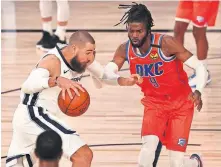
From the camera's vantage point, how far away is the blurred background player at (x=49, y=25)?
413 inches

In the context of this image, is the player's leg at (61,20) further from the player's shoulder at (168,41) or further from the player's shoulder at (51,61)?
the player's shoulder at (51,61)

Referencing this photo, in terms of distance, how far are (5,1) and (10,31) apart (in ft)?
6.14

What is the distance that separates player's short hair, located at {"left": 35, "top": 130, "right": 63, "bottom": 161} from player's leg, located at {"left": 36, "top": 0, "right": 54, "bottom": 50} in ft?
22.2

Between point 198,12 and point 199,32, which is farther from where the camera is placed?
point 199,32

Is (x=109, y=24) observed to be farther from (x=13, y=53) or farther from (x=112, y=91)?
(x=112, y=91)

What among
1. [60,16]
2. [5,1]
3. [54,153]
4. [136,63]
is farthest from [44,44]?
[54,153]

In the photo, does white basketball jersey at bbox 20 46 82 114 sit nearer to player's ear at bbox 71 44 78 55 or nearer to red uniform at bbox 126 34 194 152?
player's ear at bbox 71 44 78 55

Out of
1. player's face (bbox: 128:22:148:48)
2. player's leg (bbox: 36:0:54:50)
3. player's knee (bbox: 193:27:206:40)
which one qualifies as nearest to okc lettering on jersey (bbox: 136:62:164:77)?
player's face (bbox: 128:22:148:48)

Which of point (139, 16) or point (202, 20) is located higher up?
point (139, 16)

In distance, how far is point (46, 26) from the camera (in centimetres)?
1077

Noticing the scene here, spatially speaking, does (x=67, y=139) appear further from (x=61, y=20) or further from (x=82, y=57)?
(x=61, y=20)

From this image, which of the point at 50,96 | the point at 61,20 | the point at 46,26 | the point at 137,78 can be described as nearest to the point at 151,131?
the point at 137,78

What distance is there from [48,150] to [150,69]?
2.29 metres

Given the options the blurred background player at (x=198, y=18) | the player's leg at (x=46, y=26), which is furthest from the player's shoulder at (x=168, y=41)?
the player's leg at (x=46, y=26)
